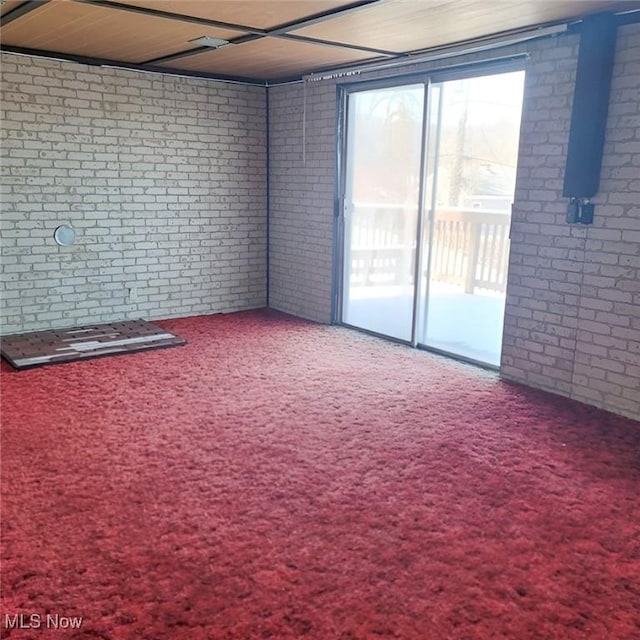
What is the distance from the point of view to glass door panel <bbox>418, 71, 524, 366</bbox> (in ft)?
15.8

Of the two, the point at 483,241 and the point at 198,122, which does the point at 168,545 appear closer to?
the point at 483,241

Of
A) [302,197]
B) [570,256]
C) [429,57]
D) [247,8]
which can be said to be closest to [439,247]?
[570,256]

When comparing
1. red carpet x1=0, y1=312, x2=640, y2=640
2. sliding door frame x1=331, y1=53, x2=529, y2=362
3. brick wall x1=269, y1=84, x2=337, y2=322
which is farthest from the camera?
brick wall x1=269, y1=84, x2=337, y2=322

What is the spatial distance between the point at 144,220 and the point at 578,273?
409 cm

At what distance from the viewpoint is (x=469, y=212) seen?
16.8 feet

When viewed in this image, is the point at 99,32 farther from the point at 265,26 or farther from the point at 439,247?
the point at 439,247

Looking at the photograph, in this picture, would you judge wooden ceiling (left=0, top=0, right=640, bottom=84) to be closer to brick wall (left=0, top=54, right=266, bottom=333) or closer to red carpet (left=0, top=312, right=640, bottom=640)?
brick wall (left=0, top=54, right=266, bottom=333)

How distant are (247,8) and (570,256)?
262cm

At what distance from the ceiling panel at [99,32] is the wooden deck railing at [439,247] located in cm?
214

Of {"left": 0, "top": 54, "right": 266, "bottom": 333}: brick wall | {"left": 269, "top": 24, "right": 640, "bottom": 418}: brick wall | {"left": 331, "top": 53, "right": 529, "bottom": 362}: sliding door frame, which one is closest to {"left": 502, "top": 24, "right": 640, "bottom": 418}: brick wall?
{"left": 269, "top": 24, "right": 640, "bottom": 418}: brick wall

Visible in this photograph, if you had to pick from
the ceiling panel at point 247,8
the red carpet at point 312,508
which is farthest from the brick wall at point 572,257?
the ceiling panel at point 247,8

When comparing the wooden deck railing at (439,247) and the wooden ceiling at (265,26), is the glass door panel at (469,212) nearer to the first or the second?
the wooden deck railing at (439,247)

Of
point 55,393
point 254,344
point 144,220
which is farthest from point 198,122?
point 55,393

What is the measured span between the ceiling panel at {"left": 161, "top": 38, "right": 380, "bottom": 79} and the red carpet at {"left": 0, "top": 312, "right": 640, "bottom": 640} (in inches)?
101
